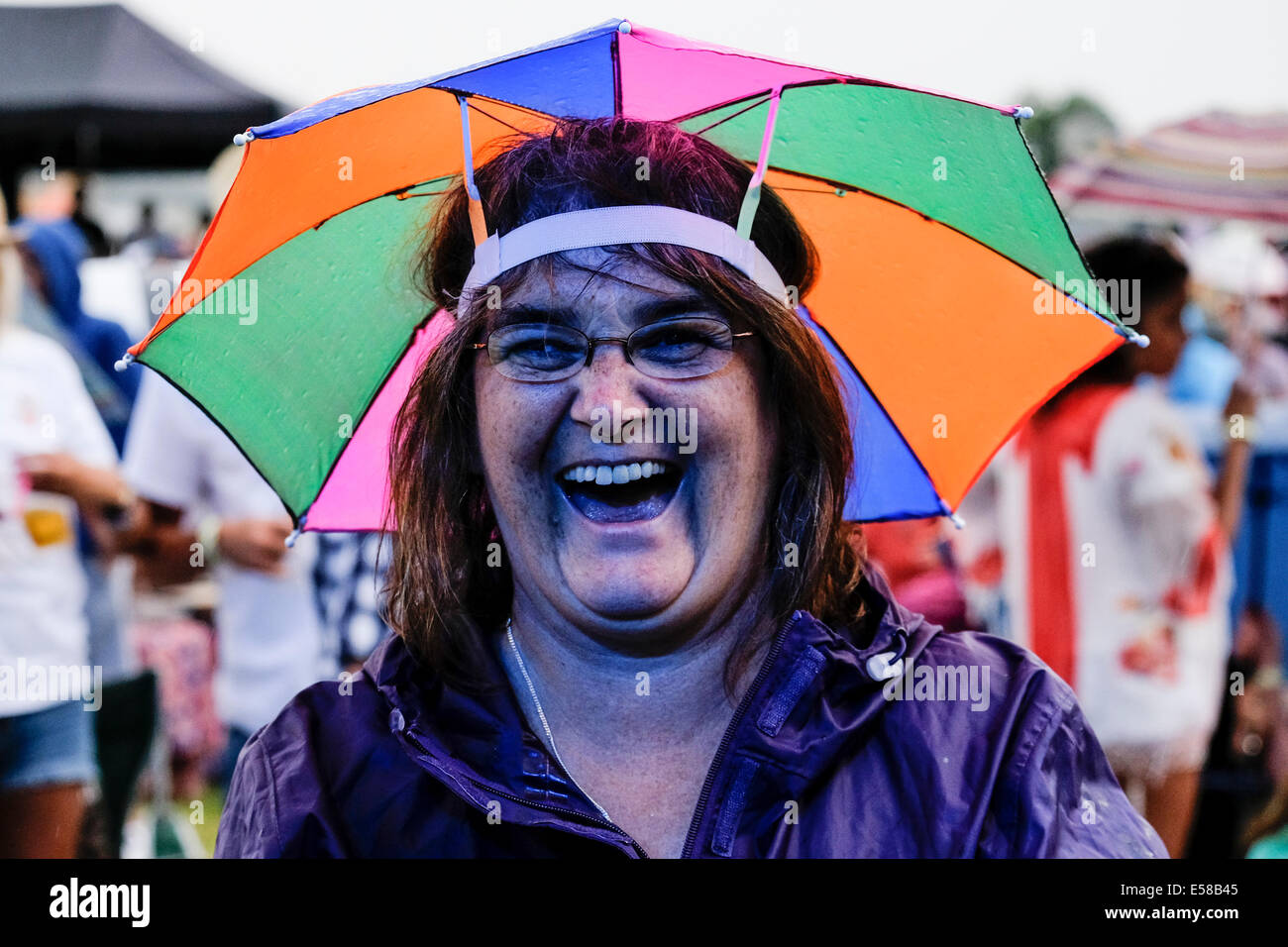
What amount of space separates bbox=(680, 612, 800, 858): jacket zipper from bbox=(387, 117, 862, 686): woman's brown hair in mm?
63

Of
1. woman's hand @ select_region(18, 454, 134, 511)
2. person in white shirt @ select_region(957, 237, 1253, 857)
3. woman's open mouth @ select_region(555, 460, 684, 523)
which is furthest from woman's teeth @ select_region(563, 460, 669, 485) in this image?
person in white shirt @ select_region(957, 237, 1253, 857)

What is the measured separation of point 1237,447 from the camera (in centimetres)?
496

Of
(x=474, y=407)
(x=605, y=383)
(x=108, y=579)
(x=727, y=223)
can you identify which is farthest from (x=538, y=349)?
(x=108, y=579)

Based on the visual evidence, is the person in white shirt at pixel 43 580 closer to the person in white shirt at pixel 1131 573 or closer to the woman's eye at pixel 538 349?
the woman's eye at pixel 538 349

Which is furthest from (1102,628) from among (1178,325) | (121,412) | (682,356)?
(121,412)

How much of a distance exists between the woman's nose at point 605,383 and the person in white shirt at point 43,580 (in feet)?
8.30

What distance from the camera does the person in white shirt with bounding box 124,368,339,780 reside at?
4.15m

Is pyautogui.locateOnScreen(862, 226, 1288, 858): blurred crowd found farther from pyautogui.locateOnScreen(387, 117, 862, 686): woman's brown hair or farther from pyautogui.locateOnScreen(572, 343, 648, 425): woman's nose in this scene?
pyautogui.locateOnScreen(572, 343, 648, 425): woman's nose


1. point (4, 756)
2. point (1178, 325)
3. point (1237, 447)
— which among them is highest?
point (1178, 325)

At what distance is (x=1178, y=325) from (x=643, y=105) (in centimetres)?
301

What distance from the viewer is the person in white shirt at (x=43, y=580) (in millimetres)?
3783

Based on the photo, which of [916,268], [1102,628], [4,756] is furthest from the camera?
[1102,628]
